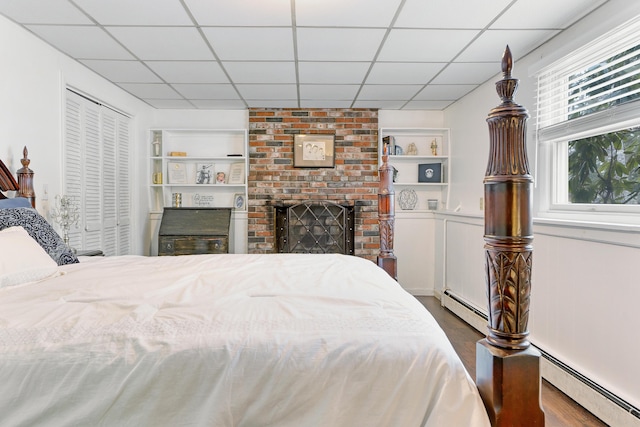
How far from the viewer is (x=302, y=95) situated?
3.97 m

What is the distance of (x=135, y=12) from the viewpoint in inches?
88.7

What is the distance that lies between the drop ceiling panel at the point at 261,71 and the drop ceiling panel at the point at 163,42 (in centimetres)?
28

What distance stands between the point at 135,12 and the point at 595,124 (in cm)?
286

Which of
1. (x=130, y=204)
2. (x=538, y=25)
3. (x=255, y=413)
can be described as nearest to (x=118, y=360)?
(x=255, y=413)

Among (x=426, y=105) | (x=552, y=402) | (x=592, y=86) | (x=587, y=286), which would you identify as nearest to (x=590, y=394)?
(x=552, y=402)

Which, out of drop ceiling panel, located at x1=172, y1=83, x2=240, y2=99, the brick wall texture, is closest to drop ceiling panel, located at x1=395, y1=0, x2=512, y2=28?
drop ceiling panel, located at x1=172, y1=83, x2=240, y2=99

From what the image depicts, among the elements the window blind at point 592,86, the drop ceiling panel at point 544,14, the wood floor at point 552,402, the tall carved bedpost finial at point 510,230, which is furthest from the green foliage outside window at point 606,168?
the tall carved bedpost finial at point 510,230

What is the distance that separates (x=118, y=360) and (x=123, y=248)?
355cm

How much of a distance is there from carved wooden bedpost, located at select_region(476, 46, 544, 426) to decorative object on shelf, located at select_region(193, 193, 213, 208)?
4.14 metres

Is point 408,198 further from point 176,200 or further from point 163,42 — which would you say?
point 163,42

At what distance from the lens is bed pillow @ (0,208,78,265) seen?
5.99 ft

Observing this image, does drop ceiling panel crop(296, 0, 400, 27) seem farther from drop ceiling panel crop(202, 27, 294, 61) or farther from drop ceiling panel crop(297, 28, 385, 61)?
drop ceiling panel crop(202, 27, 294, 61)

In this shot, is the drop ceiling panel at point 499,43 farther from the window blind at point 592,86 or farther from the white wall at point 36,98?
the white wall at point 36,98

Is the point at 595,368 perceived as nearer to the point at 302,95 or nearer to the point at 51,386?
the point at 51,386
